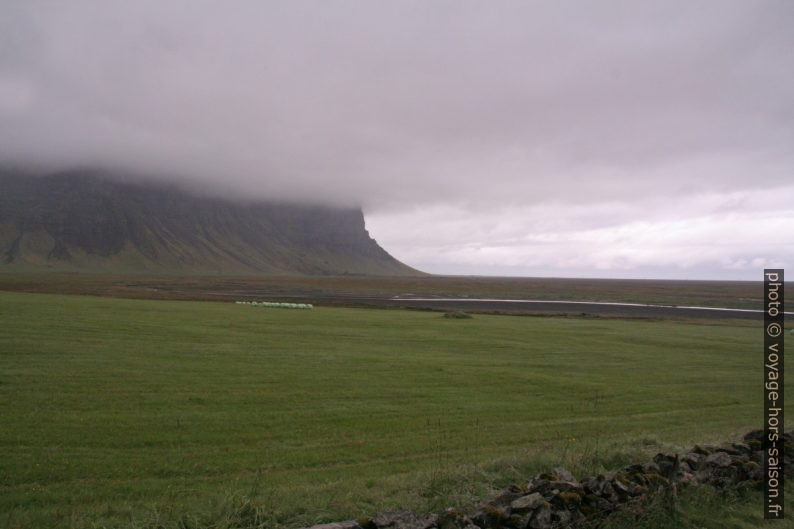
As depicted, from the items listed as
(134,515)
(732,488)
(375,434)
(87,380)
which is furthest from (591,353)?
(134,515)

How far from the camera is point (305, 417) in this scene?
14.9 meters

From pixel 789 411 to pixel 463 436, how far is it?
12356 millimetres

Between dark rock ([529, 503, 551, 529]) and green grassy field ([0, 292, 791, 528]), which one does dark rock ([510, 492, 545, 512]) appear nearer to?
dark rock ([529, 503, 551, 529])

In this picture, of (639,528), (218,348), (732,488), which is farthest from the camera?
(218,348)

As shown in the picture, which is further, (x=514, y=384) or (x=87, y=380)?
(x=514, y=384)

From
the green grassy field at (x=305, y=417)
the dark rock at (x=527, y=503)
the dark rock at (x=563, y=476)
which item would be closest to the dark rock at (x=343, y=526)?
the green grassy field at (x=305, y=417)

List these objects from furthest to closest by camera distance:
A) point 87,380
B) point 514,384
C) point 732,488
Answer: point 514,384 < point 87,380 < point 732,488

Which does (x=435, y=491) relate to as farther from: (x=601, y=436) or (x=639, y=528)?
(x=601, y=436)

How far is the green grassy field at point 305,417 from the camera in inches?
356

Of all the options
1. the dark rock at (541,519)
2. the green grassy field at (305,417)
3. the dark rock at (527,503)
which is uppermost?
the dark rock at (527,503)

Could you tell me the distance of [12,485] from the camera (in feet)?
31.0

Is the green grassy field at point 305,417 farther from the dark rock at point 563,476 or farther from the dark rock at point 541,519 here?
the dark rock at point 541,519

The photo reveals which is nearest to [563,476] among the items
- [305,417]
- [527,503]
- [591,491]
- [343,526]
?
[591,491]

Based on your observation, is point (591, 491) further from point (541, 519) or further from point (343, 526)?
point (343, 526)
